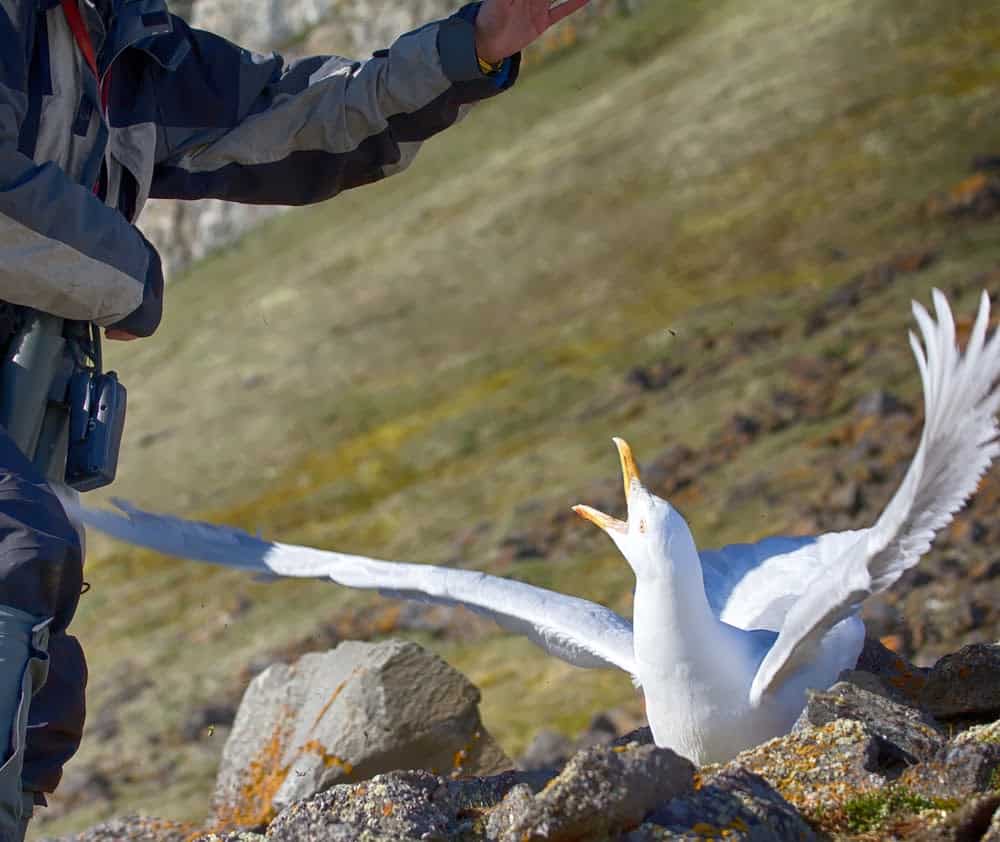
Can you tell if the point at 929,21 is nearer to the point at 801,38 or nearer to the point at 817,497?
the point at 801,38

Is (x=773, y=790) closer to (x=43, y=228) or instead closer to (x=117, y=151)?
(x=43, y=228)

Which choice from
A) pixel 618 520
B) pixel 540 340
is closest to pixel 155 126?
pixel 618 520

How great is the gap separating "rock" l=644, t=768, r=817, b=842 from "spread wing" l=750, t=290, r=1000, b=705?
1158 mm

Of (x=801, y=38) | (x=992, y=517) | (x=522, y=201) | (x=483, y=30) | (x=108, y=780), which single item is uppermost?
(x=801, y=38)

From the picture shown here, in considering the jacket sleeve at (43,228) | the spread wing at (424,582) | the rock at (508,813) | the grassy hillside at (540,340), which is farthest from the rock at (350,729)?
the grassy hillside at (540,340)

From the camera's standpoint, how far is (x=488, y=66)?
21.7 ft

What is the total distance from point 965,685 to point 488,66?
115 inches

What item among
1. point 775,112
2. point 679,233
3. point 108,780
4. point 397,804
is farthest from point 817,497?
point 775,112

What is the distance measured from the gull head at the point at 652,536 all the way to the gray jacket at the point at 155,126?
1.58 m

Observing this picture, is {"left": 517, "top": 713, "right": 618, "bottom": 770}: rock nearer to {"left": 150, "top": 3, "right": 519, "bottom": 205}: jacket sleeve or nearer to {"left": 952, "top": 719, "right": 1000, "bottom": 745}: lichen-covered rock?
{"left": 150, "top": 3, "right": 519, "bottom": 205}: jacket sleeve

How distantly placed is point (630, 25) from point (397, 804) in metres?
66.4

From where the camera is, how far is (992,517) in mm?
16328

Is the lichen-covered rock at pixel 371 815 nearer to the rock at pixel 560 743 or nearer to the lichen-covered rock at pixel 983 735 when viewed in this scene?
the lichen-covered rock at pixel 983 735

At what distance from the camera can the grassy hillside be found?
21156 millimetres
